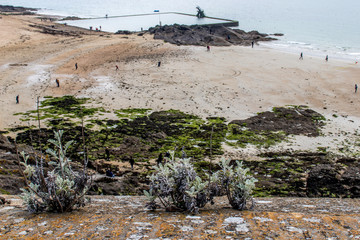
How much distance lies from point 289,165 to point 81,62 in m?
30.6

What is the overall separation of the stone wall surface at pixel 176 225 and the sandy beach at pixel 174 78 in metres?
20.2

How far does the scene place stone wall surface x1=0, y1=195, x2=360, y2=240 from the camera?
3957mm

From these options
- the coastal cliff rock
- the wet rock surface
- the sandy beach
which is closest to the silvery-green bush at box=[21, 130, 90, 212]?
the wet rock surface

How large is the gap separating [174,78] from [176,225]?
3054cm

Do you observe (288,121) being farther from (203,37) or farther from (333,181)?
(203,37)

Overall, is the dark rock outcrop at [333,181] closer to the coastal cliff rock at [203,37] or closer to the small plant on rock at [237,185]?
the small plant on rock at [237,185]

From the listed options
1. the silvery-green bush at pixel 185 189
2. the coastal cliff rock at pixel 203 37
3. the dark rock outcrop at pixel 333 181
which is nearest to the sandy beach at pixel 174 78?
the coastal cliff rock at pixel 203 37

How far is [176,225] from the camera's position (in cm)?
430

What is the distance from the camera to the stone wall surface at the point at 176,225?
396 cm

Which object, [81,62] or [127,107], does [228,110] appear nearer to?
[127,107]

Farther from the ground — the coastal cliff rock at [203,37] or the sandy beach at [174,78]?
the coastal cliff rock at [203,37]

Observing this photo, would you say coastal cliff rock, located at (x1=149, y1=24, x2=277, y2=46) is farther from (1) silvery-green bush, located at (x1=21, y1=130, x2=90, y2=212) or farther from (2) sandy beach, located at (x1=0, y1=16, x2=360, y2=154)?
(1) silvery-green bush, located at (x1=21, y1=130, x2=90, y2=212)

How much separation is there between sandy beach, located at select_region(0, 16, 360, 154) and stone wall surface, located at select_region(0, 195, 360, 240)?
2018 centimetres

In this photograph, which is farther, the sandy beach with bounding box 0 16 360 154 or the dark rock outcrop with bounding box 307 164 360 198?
the sandy beach with bounding box 0 16 360 154
